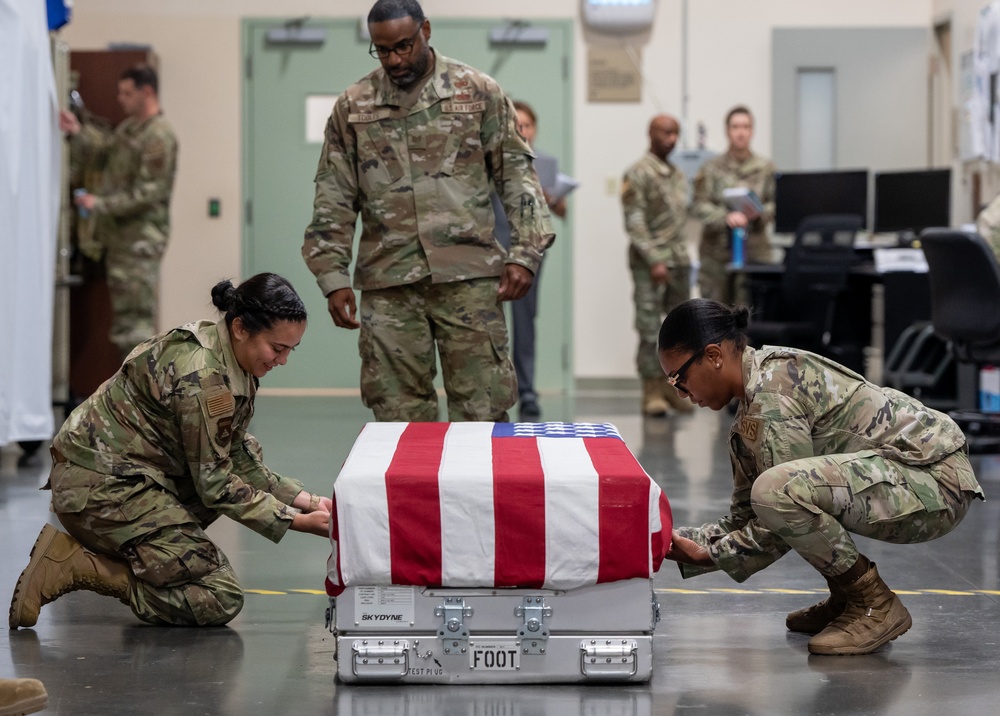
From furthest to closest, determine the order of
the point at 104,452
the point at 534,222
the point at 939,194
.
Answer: the point at 939,194 → the point at 534,222 → the point at 104,452

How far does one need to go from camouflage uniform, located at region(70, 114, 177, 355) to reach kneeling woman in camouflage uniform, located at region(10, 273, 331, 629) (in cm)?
406

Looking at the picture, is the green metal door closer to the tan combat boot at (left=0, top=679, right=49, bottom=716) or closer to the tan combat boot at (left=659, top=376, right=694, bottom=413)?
the tan combat boot at (left=659, top=376, right=694, bottom=413)

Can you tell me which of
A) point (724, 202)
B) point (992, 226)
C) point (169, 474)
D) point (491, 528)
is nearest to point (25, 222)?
point (169, 474)

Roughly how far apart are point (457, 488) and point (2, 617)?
1230mm

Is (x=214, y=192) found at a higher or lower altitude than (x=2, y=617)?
higher

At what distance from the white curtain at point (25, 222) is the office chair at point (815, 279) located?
11.5ft

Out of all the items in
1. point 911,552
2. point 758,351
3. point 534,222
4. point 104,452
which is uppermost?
point 534,222

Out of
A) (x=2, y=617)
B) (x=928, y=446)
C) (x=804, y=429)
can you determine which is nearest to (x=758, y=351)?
(x=804, y=429)

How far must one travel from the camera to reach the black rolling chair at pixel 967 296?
5.27 meters

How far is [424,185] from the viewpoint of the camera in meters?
3.52

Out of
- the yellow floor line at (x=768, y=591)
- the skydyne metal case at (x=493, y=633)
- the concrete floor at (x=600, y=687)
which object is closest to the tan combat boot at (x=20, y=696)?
the concrete floor at (x=600, y=687)

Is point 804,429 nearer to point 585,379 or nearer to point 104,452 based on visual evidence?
point 104,452

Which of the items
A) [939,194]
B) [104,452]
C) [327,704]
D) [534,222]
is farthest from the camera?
[939,194]

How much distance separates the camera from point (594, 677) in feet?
7.89
